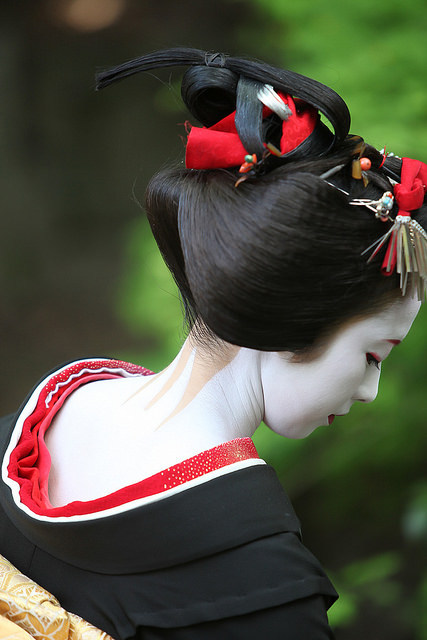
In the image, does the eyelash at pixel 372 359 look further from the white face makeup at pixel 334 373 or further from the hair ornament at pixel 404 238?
the hair ornament at pixel 404 238

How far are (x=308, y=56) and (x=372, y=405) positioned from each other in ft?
3.21

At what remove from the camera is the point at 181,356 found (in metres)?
1.04

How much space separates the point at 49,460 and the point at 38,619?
24 centimetres

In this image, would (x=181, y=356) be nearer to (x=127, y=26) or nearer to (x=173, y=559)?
(x=173, y=559)

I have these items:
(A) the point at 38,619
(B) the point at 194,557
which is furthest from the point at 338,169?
(A) the point at 38,619

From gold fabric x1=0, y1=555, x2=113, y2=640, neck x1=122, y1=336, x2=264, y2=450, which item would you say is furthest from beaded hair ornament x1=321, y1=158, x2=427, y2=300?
gold fabric x1=0, y1=555, x2=113, y2=640

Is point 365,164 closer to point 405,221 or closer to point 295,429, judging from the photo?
point 405,221

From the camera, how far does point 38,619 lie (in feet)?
2.79

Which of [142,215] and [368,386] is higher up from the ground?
[142,215]

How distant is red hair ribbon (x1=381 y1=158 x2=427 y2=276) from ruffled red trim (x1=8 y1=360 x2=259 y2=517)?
0.30 m

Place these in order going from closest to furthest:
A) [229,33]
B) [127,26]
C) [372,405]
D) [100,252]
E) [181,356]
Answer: [181,356], [372,405], [229,33], [127,26], [100,252]

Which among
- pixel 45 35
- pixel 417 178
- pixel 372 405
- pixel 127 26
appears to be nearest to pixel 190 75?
pixel 417 178

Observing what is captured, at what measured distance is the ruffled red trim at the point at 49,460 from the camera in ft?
2.87

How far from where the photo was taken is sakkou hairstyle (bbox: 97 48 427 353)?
83cm
